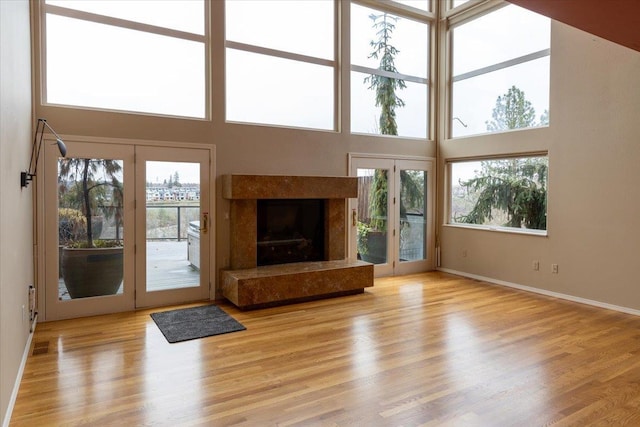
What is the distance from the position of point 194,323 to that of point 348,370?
187cm

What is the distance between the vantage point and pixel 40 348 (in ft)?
12.0

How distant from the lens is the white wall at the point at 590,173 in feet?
15.5

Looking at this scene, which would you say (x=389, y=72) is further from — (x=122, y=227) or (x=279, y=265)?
(x=122, y=227)

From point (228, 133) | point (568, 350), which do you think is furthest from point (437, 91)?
point (568, 350)

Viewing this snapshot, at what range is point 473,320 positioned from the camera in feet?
14.6

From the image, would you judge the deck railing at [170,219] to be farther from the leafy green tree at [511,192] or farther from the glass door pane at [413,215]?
the leafy green tree at [511,192]

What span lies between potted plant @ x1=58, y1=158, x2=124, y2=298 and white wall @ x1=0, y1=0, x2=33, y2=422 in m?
0.52

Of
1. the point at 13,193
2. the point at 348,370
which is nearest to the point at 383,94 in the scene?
the point at 348,370

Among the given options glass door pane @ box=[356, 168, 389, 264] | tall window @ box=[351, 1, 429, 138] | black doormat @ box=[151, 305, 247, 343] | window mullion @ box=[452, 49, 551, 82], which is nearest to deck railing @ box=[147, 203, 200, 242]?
black doormat @ box=[151, 305, 247, 343]

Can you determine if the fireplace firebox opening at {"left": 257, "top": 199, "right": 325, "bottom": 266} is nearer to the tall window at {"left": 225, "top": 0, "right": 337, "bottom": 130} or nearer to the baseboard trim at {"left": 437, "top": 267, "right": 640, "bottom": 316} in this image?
the tall window at {"left": 225, "top": 0, "right": 337, "bottom": 130}

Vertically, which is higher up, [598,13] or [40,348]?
[598,13]

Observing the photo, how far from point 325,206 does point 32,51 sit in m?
3.78

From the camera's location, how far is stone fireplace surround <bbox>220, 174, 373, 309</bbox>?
16.1 ft

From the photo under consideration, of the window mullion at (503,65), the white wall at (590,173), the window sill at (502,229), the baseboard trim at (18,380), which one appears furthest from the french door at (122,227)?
the white wall at (590,173)
